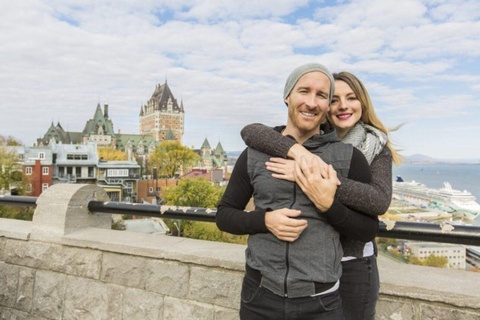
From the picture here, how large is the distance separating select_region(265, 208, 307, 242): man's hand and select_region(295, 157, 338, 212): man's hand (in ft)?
0.29

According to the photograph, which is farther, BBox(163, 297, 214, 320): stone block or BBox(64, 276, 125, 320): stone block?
BBox(64, 276, 125, 320): stone block

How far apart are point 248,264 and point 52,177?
46.0 m

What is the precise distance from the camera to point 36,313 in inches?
108

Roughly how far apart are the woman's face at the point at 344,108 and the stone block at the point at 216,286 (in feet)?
3.67

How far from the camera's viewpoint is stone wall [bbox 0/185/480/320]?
1782mm

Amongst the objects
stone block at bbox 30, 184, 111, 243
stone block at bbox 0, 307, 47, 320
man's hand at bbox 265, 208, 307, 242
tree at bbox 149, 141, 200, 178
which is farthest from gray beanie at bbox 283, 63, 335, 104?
tree at bbox 149, 141, 200, 178

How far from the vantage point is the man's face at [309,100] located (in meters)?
1.40

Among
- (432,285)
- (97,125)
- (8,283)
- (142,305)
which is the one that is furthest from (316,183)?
Answer: (97,125)

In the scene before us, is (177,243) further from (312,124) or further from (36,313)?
(312,124)

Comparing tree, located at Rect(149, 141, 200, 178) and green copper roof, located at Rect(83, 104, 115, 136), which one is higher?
green copper roof, located at Rect(83, 104, 115, 136)

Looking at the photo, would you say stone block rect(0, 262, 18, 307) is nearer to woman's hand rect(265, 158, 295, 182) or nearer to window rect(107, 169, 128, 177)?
woman's hand rect(265, 158, 295, 182)

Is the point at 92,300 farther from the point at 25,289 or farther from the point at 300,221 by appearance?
the point at 300,221

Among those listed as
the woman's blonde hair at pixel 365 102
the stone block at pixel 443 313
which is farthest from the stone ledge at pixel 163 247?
the woman's blonde hair at pixel 365 102

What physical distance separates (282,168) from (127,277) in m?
1.71
